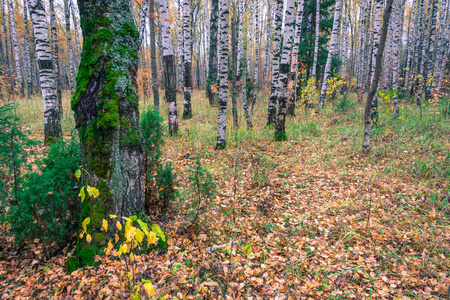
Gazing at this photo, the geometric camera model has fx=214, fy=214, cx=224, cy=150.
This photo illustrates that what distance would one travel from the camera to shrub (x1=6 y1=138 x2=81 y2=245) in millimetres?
2576

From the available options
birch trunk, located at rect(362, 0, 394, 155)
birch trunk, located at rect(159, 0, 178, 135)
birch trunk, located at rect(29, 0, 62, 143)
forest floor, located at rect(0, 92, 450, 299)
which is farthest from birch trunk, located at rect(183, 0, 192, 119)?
birch trunk, located at rect(362, 0, 394, 155)

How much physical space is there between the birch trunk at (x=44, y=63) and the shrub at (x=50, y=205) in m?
4.14

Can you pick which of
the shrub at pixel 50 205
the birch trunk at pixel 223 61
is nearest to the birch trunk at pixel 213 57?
the birch trunk at pixel 223 61


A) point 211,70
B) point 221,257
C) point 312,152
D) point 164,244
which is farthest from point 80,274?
point 211,70

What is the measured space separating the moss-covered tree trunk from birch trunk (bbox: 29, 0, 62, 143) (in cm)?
441

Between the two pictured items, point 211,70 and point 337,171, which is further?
point 211,70

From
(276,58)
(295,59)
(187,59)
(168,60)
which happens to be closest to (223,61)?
(168,60)

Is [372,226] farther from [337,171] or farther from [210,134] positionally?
[210,134]

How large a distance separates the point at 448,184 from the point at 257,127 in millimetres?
5868

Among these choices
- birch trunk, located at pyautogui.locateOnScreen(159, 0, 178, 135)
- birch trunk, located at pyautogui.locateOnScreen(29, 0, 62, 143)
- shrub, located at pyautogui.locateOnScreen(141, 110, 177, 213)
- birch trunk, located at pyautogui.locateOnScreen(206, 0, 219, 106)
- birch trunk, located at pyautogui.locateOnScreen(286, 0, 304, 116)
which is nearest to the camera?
shrub, located at pyautogui.locateOnScreen(141, 110, 177, 213)

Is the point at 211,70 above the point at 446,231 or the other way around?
above

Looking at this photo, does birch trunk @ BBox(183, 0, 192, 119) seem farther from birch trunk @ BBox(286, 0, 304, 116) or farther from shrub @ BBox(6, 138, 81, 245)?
shrub @ BBox(6, 138, 81, 245)

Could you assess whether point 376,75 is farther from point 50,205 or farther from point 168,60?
point 50,205

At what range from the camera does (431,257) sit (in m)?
2.93
